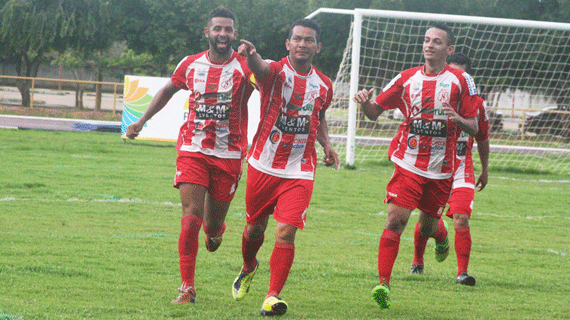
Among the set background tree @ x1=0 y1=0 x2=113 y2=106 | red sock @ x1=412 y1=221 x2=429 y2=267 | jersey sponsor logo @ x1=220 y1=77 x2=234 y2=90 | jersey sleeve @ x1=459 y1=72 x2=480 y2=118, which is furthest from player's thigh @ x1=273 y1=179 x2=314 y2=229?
background tree @ x1=0 y1=0 x2=113 y2=106

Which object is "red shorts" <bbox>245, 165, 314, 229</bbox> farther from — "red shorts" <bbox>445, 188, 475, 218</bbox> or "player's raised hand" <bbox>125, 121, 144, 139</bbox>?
"red shorts" <bbox>445, 188, 475, 218</bbox>

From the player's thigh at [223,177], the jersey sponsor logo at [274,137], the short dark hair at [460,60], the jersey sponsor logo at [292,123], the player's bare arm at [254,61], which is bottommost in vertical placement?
the player's thigh at [223,177]

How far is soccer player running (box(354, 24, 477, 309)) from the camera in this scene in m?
5.65

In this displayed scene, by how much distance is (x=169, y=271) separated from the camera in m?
5.98

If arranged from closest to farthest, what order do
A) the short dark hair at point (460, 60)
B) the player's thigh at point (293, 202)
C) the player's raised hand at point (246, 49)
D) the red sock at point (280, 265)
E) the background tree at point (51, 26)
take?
the player's raised hand at point (246, 49), the red sock at point (280, 265), the player's thigh at point (293, 202), the short dark hair at point (460, 60), the background tree at point (51, 26)

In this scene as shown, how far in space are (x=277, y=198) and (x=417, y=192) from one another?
125 centimetres

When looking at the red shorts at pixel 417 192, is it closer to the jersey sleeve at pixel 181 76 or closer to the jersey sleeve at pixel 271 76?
the jersey sleeve at pixel 271 76

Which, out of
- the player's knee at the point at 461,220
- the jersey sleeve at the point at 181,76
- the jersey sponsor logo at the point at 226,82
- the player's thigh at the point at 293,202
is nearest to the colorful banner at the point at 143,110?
the player's knee at the point at 461,220

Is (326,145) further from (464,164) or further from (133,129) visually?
(464,164)

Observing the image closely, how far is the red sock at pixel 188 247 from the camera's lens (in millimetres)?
5051

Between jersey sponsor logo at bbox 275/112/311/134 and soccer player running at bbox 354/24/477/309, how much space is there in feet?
1.92

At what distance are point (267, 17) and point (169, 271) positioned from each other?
32.8 metres

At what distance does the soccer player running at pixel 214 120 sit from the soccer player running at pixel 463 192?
2.18 meters

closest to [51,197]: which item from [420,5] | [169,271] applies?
[169,271]
